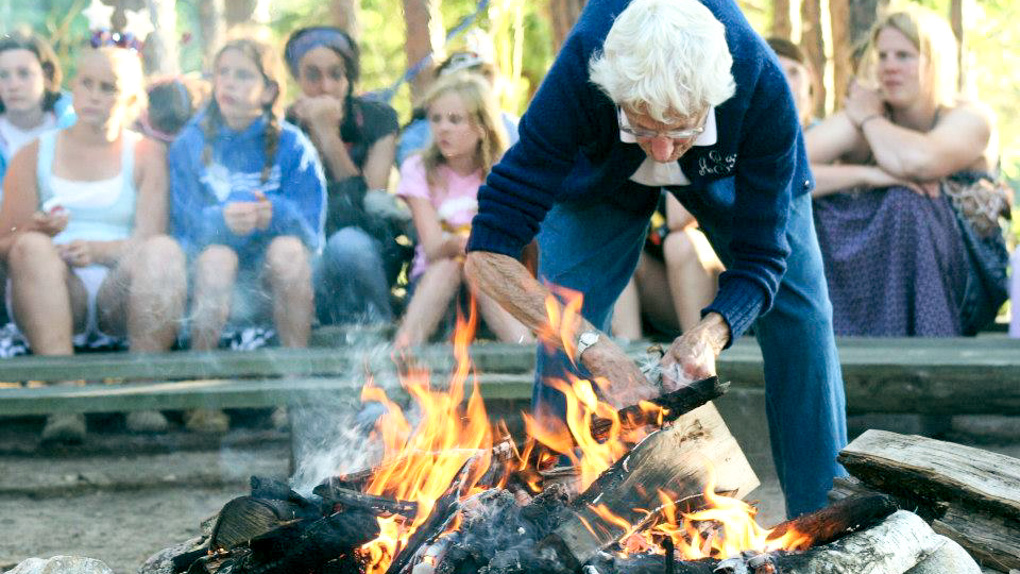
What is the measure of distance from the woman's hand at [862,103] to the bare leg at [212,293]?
3168 mm

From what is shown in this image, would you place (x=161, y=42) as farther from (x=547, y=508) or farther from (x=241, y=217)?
(x=547, y=508)

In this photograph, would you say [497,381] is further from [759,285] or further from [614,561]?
[614,561]

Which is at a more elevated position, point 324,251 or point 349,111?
point 349,111

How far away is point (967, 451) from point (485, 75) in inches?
153

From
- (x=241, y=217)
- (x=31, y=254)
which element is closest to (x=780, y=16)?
(x=241, y=217)

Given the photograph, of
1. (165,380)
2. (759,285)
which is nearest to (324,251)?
(165,380)

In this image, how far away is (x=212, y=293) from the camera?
5.68 metres

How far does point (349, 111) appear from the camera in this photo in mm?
6551

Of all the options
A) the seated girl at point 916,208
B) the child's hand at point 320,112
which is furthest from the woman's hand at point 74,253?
the seated girl at point 916,208

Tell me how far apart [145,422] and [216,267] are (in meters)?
0.83

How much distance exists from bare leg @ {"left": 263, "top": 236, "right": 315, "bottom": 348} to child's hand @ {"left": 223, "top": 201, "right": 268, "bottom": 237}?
163mm

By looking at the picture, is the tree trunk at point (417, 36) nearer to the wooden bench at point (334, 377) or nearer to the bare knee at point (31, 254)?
the bare knee at point (31, 254)

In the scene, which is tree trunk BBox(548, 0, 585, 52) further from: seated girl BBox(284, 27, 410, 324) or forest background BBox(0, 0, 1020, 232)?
seated girl BBox(284, 27, 410, 324)

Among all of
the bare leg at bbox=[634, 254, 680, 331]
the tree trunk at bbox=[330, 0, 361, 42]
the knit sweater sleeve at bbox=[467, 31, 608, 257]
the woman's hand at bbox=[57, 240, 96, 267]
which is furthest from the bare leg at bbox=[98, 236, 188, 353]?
the tree trunk at bbox=[330, 0, 361, 42]
